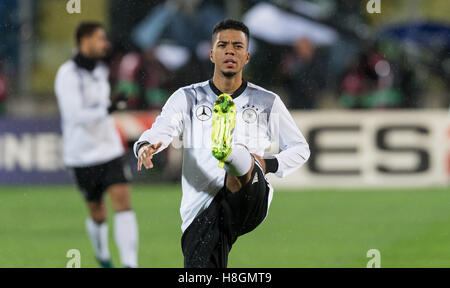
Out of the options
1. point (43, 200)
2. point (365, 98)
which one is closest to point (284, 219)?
point (43, 200)

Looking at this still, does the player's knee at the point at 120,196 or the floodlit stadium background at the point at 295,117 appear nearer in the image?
the player's knee at the point at 120,196

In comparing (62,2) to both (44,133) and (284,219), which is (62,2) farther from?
(284,219)

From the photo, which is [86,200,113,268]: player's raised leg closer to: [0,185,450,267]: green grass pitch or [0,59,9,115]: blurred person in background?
[0,185,450,267]: green grass pitch

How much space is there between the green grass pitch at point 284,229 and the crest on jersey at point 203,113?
3672 millimetres

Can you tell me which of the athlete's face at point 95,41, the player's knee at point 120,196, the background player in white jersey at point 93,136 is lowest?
the player's knee at point 120,196

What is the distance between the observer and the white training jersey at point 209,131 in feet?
19.1

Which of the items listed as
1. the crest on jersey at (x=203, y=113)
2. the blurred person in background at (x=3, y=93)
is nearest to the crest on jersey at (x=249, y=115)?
the crest on jersey at (x=203, y=113)

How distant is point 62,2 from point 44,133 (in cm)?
408

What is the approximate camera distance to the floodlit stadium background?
435 inches

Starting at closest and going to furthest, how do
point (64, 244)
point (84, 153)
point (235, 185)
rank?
point (235, 185), point (84, 153), point (64, 244)

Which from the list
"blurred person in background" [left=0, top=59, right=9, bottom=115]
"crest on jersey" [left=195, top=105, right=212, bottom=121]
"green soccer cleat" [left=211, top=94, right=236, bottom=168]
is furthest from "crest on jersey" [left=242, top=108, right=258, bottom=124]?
"blurred person in background" [left=0, top=59, right=9, bottom=115]

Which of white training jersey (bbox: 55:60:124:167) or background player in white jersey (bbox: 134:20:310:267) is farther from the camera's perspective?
white training jersey (bbox: 55:60:124:167)

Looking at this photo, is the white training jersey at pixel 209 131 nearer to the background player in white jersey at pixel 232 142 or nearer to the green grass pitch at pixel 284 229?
the background player in white jersey at pixel 232 142
